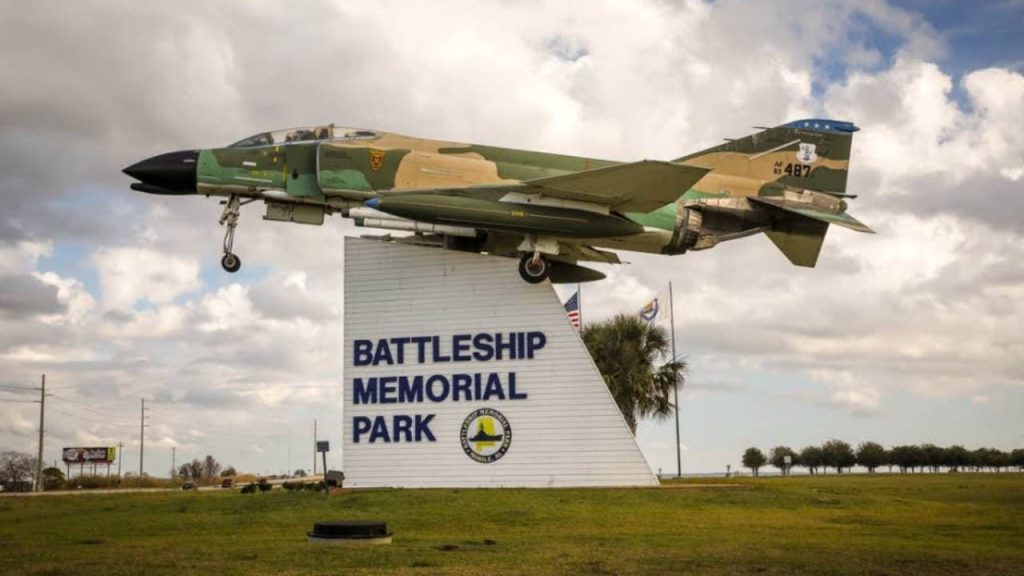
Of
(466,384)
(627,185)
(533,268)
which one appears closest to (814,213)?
(627,185)

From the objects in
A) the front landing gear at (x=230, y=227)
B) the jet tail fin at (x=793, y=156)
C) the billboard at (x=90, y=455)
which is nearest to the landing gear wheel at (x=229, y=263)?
the front landing gear at (x=230, y=227)

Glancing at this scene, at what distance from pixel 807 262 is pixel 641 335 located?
13.0 m

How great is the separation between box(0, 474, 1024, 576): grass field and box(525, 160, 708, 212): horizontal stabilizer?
22.4 ft

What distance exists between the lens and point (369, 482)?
25.4m

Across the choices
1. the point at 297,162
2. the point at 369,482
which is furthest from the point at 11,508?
the point at 297,162

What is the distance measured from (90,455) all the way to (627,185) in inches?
2811

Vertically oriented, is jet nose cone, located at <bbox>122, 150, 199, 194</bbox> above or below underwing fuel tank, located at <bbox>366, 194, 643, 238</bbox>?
above

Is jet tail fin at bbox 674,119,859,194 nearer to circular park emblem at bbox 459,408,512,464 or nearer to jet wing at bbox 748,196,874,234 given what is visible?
jet wing at bbox 748,196,874,234

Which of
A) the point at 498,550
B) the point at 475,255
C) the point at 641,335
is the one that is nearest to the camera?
the point at 498,550

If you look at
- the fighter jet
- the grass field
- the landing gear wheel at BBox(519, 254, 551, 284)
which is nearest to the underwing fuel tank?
the fighter jet

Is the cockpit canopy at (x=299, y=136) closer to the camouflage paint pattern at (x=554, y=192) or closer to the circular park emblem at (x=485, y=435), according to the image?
the camouflage paint pattern at (x=554, y=192)

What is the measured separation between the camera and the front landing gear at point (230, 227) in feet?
77.7

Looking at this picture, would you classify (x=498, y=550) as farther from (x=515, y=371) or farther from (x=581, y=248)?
(x=581, y=248)

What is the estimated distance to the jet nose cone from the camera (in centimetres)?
2319
